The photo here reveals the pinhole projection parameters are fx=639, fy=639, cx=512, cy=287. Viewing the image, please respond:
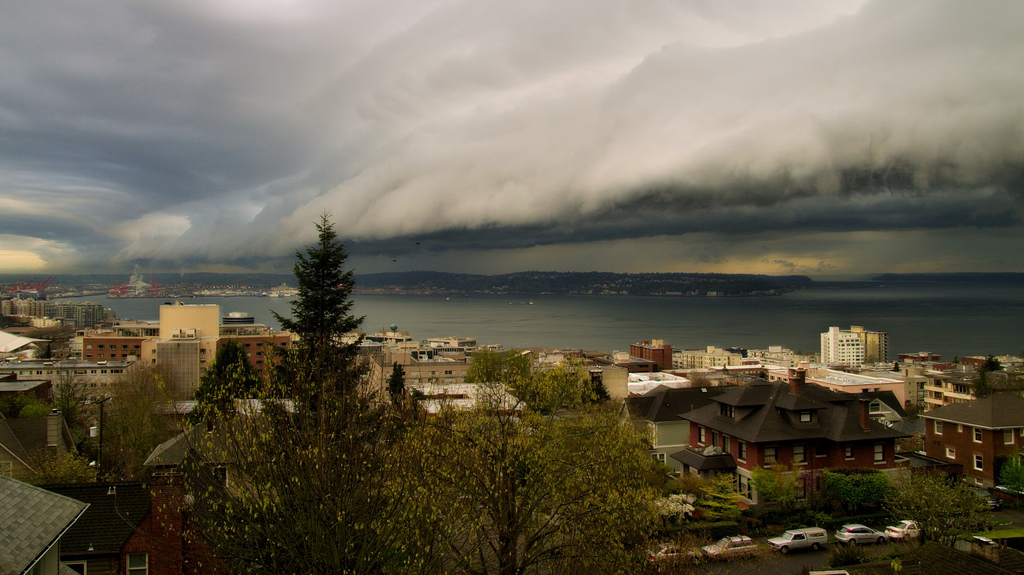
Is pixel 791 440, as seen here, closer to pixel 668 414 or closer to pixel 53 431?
pixel 668 414

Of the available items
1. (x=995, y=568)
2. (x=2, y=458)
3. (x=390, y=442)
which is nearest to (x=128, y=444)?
(x=2, y=458)

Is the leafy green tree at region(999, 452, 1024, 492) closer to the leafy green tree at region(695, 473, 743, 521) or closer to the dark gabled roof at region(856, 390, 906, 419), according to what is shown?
the leafy green tree at region(695, 473, 743, 521)

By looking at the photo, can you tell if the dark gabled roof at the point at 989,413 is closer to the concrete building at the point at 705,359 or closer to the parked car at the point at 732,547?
the parked car at the point at 732,547

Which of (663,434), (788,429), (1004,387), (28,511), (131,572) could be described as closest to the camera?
(28,511)

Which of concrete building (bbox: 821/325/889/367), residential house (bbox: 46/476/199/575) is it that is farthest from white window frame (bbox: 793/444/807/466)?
concrete building (bbox: 821/325/889/367)

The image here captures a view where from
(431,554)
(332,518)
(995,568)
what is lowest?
(995,568)

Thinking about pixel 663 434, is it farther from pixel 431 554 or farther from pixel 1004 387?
pixel 1004 387

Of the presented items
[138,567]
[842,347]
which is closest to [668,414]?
[138,567]
